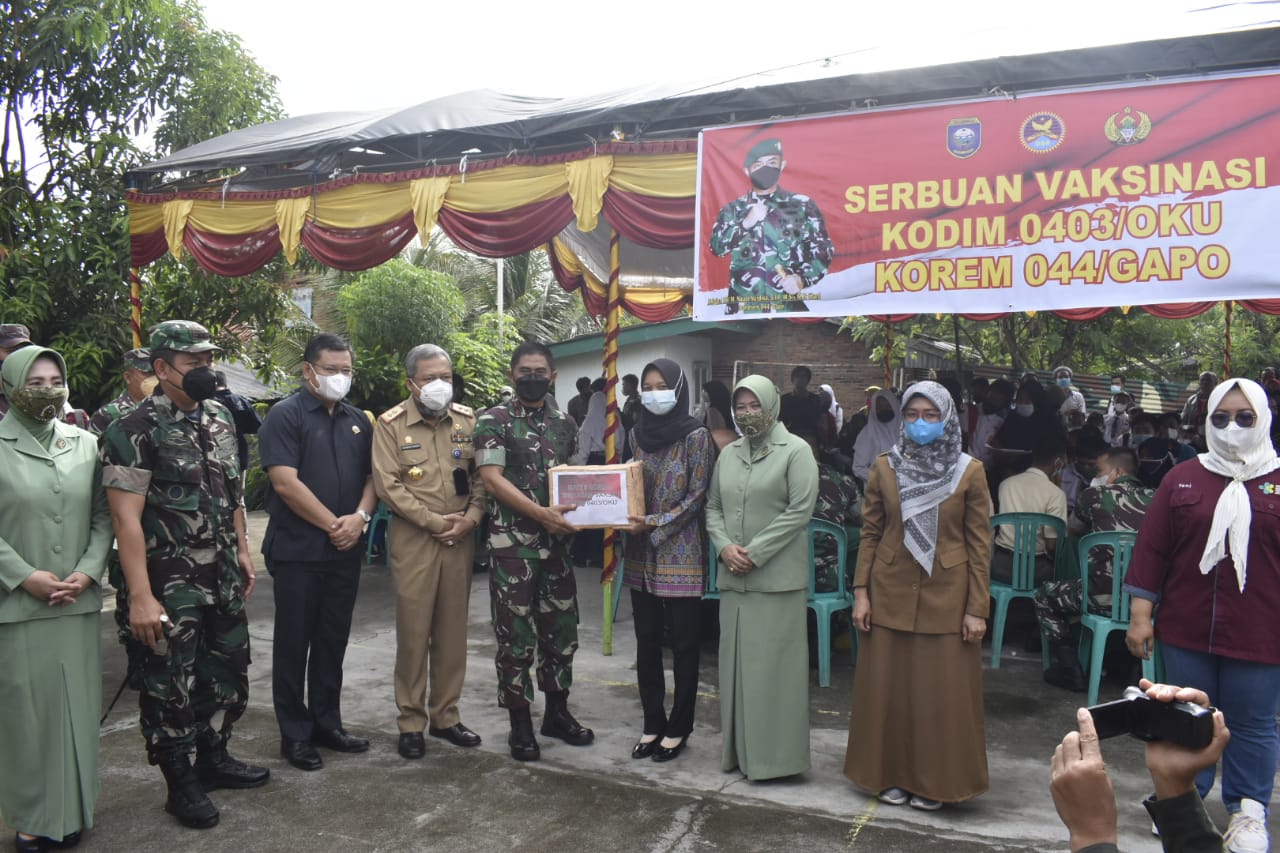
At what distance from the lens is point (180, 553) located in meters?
3.97

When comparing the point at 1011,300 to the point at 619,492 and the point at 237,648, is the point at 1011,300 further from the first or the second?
the point at 237,648

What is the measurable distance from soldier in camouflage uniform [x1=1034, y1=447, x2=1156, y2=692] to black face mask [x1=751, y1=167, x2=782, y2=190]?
246 cm

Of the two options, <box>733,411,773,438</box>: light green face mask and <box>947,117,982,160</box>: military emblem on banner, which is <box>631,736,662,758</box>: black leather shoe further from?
<box>947,117,982,160</box>: military emblem on banner

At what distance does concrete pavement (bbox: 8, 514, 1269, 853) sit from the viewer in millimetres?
3861

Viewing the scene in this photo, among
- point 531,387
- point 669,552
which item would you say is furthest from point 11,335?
point 669,552

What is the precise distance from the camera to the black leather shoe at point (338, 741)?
4.75 meters

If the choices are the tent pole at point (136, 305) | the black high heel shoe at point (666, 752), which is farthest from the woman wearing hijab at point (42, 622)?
the tent pole at point (136, 305)

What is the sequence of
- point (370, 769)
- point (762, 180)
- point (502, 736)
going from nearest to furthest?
point (370, 769) < point (502, 736) < point (762, 180)

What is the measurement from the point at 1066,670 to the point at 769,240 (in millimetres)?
2941

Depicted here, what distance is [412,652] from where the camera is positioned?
15.7 ft

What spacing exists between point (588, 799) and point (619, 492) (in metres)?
1.33

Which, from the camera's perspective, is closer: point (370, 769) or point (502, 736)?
point (370, 769)

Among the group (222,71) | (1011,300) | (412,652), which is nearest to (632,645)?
(412,652)

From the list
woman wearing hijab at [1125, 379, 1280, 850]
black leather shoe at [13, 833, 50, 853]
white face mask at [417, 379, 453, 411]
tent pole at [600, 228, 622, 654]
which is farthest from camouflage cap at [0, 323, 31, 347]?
woman wearing hijab at [1125, 379, 1280, 850]
